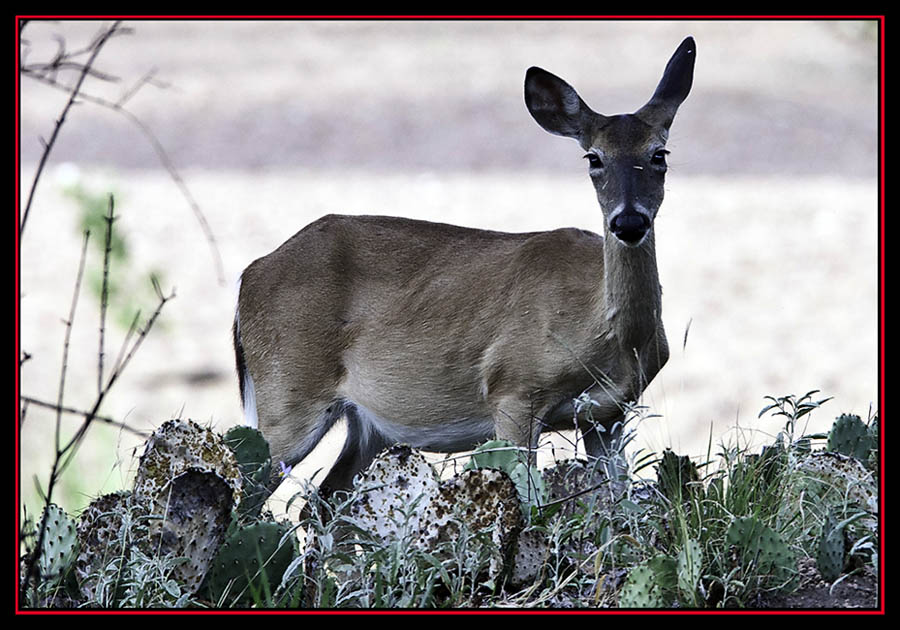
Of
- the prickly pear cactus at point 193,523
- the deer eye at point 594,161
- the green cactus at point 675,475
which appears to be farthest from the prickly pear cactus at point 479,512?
the deer eye at point 594,161

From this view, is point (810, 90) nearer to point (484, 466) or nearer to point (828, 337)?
point (828, 337)

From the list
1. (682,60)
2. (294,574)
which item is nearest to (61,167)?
(682,60)

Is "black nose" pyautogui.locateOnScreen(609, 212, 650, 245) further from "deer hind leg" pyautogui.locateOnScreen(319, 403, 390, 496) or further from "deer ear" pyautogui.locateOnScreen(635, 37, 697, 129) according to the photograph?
"deer hind leg" pyautogui.locateOnScreen(319, 403, 390, 496)

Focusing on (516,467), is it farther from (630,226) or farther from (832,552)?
(630,226)

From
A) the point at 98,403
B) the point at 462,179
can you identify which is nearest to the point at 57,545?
the point at 98,403

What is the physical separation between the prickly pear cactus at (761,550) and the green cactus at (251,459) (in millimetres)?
1574

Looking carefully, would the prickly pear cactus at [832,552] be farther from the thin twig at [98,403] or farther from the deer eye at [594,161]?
the thin twig at [98,403]

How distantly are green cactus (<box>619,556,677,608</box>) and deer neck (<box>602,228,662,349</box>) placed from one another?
175 centimetres

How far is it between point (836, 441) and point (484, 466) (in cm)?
127

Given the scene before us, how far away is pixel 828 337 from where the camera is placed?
13.0 meters

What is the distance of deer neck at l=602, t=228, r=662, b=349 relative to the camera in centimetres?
518

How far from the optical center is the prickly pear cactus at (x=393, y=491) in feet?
12.8

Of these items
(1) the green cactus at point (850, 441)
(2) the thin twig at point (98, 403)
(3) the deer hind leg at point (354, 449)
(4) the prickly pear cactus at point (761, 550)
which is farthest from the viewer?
(3) the deer hind leg at point (354, 449)

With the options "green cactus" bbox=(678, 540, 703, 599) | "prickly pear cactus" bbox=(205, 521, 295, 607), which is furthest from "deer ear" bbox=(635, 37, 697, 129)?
"prickly pear cactus" bbox=(205, 521, 295, 607)
